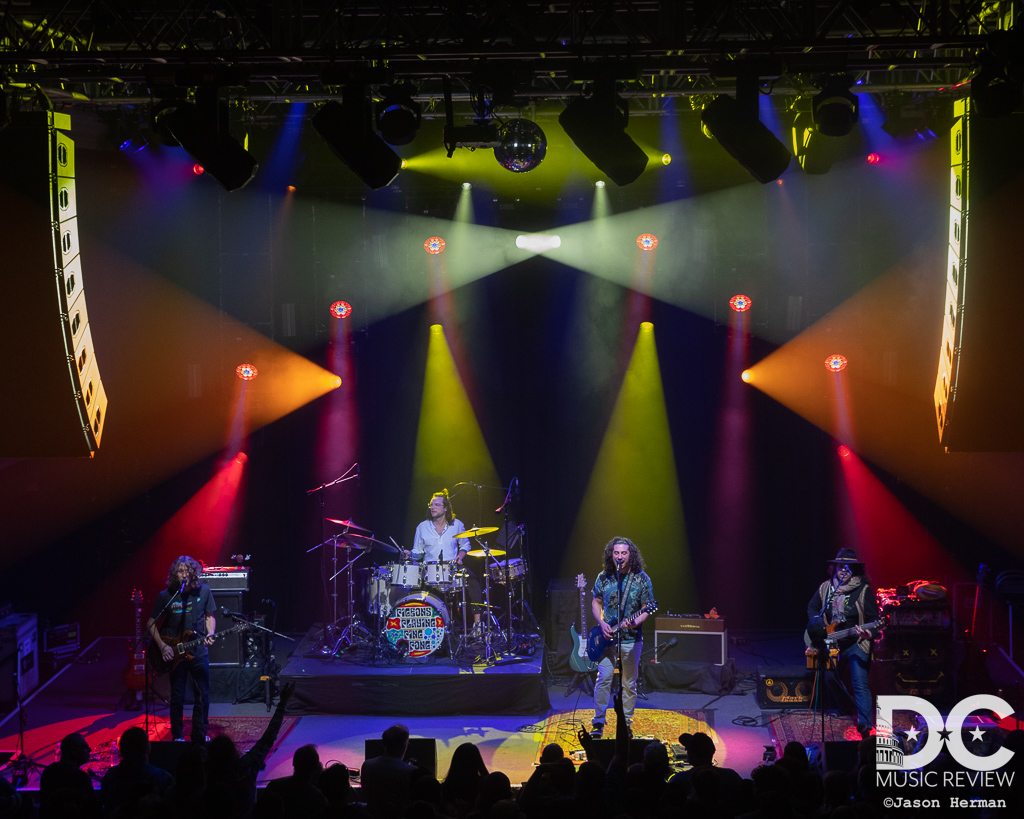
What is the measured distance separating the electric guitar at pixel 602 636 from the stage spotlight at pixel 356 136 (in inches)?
184

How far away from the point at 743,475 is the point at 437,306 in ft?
15.5

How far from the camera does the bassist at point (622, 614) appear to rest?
9352mm

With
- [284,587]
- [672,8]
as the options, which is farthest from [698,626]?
[672,8]

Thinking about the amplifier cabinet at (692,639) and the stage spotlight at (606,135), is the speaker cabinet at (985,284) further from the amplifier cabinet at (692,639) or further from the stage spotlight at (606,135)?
the amplifier cabinet at (692,639)

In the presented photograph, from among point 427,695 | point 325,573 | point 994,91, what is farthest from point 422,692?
point 994,91

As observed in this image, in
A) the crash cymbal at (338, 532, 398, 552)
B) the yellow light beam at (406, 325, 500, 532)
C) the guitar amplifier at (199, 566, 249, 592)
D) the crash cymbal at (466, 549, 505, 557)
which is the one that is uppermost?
the yellow light beam at (406, 325, 500, 532)

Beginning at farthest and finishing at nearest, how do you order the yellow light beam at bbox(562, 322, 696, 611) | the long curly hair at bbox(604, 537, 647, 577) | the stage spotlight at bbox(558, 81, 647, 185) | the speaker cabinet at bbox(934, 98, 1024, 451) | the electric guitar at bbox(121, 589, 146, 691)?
the yellow light beam at bbox(562, 322, 696, 611), the electric guitar at bbox(121, 589, 146, 691), the long curly hair at bbox(604, 537, 647, 577), the speaker cabinet at bbox(934, 98, 1024, 451), the stage spotlight at bbox(558, 81, 647, 185)

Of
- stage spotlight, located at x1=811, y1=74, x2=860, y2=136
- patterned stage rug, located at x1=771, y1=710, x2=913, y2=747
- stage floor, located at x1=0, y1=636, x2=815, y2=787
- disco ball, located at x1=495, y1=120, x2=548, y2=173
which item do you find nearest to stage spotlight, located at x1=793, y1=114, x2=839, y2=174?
stage spotlight, located at x1=811, y1=74, x2=860, y2=136

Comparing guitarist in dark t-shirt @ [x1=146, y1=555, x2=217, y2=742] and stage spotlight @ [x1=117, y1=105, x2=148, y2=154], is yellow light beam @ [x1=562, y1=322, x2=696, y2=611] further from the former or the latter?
stage spotlight @ [x1=117, y1=105, x2=148, y2=154]

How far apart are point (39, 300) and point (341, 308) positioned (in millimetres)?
5115

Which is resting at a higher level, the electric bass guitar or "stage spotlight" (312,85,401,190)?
"stage spotlight" (312,85,401,190)

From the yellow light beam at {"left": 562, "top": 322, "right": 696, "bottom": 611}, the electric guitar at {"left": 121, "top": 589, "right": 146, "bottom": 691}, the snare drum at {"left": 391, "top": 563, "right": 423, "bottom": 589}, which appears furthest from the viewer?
the yellow light beam at {"left": 562, "top": 322, "right": 696, "bottom": 611}

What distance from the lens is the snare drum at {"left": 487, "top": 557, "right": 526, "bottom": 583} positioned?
11.2 m

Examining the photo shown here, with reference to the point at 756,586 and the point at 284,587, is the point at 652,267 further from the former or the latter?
the point at 284,587
